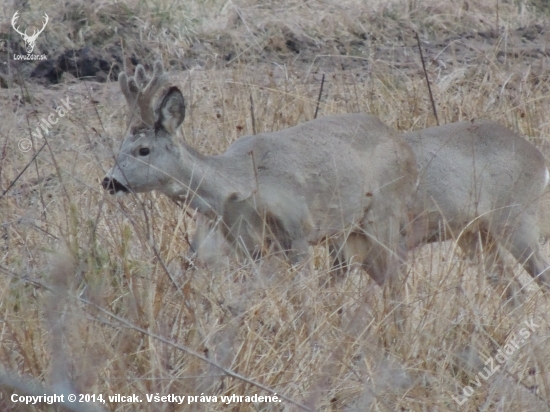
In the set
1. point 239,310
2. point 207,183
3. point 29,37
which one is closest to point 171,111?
point 207,183

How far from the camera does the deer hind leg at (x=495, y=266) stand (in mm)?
5238

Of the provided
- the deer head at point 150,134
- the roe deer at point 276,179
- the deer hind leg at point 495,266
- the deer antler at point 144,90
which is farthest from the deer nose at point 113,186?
the deer hind leg at point 495,266

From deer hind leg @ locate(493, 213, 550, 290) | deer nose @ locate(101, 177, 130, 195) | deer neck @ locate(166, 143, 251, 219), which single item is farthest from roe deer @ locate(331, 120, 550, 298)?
deer nose @ locate(101, 177, 130, 195)

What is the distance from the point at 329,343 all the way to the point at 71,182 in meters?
3.41

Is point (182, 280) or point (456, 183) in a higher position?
point (182, 280)

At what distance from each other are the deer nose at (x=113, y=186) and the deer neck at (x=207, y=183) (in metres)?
0.34

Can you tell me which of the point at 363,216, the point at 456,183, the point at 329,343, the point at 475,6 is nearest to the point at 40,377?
the point at 329,343

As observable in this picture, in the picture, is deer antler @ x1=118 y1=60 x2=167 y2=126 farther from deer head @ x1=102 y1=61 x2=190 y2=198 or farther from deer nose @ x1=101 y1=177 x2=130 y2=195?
deer nose @ x1=101 y1=177 x2=130 y2=195

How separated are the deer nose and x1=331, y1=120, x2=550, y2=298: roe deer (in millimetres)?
1929

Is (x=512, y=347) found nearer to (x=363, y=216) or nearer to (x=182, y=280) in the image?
(x=182, y=280)

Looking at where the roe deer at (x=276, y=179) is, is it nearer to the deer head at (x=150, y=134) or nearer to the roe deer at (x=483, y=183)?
the deer head at (x=150, y=134)

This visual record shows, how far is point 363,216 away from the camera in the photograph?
21.3ft

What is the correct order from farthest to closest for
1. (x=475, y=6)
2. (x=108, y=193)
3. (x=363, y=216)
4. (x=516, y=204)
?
(x=475, y=6)
(x=516, y=204)
(x=363, y=216)
(x=108, y=193)

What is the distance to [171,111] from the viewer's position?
6277mm
